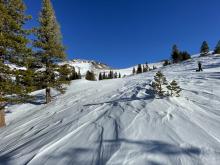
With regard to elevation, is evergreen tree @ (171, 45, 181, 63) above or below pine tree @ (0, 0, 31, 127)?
above

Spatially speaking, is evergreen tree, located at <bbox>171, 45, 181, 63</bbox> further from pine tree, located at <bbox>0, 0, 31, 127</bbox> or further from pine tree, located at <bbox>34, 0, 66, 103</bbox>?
pine tree, located at <bbox>0, 0, 31, 127</bbox>

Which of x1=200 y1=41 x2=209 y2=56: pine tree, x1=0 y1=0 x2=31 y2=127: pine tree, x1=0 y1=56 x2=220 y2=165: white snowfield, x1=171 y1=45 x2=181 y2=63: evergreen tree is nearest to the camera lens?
x1=0 y1=56 x2=220 y2=165: white snowfield

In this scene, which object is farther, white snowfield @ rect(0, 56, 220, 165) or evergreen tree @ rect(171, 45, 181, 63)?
evergreen tree @ rect(171, 45, 181, 63)

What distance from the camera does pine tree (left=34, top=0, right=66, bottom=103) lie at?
18922 mm

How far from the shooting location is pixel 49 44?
63.8 feet

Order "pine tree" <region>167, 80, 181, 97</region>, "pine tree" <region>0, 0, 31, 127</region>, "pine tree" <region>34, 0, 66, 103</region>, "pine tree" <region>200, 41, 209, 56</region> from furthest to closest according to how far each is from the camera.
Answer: "pine tree" <region>200, 41, 209, 56</region>
"pine tree" <region>34, 0, 66, 103</region>
"pine tree" <region>0, 0, 31, 127</region>
"pine tree" <region>167, 80, 181, 97</region>

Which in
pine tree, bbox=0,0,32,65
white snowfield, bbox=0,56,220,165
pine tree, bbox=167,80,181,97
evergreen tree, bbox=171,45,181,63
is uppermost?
evergreen tree, bbox=171,45,181,63

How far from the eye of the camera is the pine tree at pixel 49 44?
1892cm

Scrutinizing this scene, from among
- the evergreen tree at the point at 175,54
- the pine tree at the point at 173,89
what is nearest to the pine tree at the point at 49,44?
the pine tree at the point at 173,89

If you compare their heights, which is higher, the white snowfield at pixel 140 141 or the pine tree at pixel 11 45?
the pine tree at pixel 11 45

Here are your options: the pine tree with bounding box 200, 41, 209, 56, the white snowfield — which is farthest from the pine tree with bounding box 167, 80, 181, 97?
the pine tree with bounding box 200, 41, 209, 56

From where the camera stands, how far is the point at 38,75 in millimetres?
18156

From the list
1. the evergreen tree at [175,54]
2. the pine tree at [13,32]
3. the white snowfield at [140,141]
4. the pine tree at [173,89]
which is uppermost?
the evergreen tree at [175,54]

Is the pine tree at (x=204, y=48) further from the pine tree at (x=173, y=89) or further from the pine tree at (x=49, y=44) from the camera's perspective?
the pine tree at (x=173, y=89)
